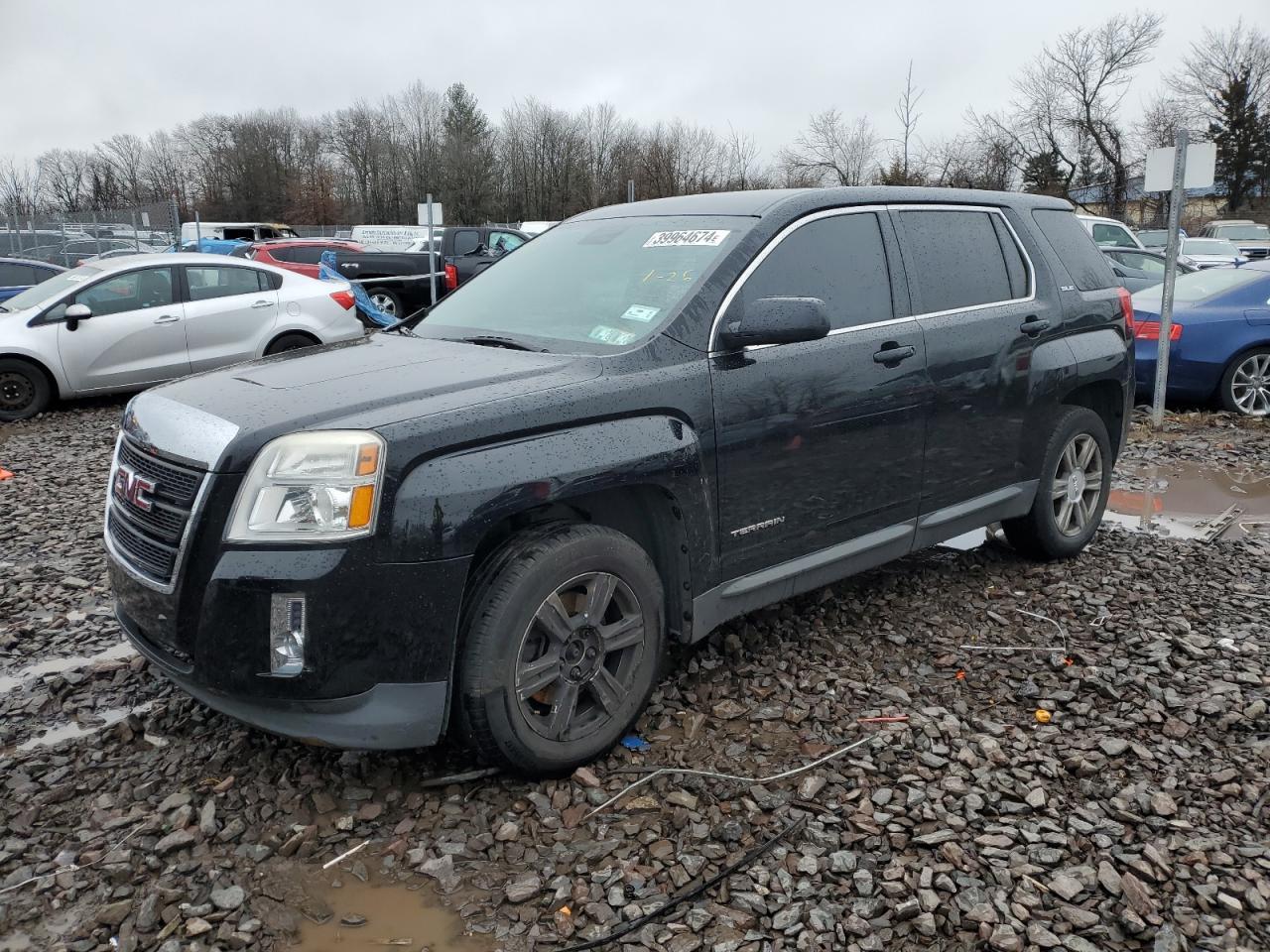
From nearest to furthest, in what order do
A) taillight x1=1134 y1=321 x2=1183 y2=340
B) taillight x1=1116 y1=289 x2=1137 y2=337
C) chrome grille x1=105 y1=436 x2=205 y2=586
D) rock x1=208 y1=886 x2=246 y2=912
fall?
rock x1=208 y1=886 x2=246 y2=912 < chrome grille x1=105 y1=436 x2=205 y2=586 < taillight x1=1116 y1=289 x2=1137 y2=337 < taillight x1=1134 y1=321 x2=1183 y2=340

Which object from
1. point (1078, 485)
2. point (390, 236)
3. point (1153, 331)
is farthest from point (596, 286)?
point (390, 236)

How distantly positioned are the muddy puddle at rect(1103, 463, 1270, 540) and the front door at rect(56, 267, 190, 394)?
29.4 feet

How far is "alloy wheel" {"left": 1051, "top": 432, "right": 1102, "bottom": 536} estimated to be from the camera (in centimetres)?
509

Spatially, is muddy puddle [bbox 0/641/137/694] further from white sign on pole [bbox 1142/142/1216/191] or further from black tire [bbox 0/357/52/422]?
white sign on pole [bbox 1142/142/1216/191]

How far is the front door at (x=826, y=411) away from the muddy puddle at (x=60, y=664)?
8.87ft

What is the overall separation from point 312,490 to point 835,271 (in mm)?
2278

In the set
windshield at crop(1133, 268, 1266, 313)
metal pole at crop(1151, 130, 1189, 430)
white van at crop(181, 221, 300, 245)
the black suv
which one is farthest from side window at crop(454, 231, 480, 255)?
white van at crop(181, 221, 300, 245)

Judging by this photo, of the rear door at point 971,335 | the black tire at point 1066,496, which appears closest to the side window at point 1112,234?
the black tire at point 1066,496

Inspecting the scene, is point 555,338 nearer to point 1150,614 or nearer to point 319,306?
point 1150,614

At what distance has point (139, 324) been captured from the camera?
10.1 m

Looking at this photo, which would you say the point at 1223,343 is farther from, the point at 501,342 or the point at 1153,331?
the point at 501,342

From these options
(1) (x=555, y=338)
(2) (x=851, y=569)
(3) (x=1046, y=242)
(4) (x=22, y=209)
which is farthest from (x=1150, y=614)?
(4) (x=22, y=209)

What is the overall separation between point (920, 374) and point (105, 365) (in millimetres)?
8868

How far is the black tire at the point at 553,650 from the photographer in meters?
→ 2.90
